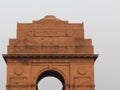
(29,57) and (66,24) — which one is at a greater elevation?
(66,24)

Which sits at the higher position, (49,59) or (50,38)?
(50,38)

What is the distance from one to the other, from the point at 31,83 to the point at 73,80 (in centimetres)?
411

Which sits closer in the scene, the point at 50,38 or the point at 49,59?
the point at 49,59

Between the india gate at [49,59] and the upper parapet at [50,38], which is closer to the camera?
the india gate at [49,59]

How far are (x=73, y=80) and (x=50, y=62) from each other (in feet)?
9.38

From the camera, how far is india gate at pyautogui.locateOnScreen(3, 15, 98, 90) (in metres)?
53.1

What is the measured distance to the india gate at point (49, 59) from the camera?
53.1m

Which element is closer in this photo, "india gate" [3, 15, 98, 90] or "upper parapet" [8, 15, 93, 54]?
"india gate" [3, 15, 98, 90]

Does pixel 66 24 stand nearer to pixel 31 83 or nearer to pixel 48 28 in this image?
pixel 48 28

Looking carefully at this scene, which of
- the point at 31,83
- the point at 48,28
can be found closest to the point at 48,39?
the point at 48,28

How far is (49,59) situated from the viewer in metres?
53.4

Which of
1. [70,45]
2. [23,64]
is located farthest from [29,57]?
[70,45]

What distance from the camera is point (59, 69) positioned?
53562mm

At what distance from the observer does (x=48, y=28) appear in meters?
54.5
